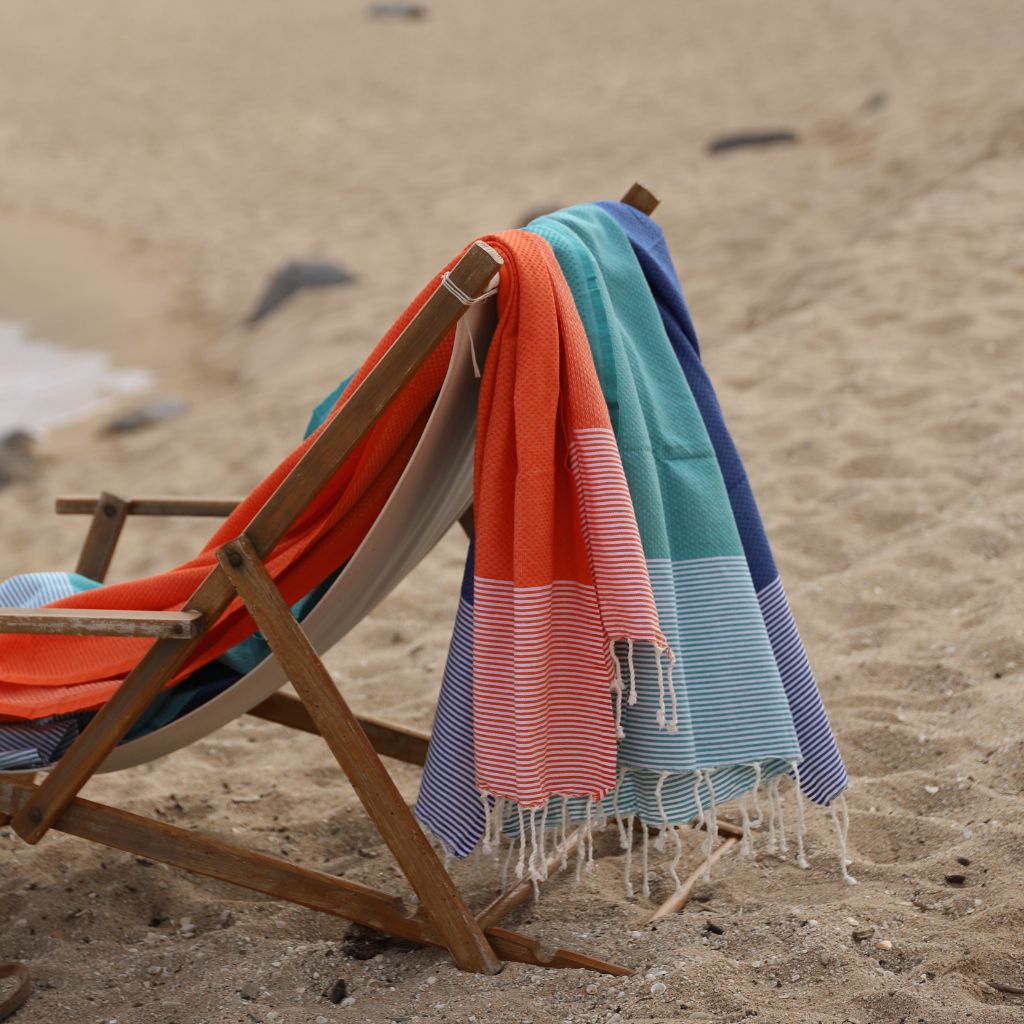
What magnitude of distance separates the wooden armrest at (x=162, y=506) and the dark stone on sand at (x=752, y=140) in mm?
8196

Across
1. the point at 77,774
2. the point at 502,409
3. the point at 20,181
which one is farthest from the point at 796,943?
the point at 20,181

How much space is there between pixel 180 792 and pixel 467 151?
403 inches

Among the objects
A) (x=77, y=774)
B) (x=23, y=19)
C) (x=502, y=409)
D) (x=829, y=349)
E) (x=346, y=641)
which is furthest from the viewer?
(x=23, y=19)

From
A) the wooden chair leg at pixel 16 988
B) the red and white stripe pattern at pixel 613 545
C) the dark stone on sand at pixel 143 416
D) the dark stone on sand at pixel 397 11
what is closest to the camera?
the red and white stripe pattern at pixel 613 545

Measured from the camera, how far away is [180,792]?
2.91 meters

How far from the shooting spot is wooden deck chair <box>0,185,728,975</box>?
1963mm

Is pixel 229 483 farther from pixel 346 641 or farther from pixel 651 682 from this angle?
pixel 651 682

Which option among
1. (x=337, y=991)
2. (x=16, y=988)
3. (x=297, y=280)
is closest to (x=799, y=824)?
(x=337, y=991)

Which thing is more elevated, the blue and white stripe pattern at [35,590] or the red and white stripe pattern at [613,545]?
the red and white stripe pattern at [613,545]

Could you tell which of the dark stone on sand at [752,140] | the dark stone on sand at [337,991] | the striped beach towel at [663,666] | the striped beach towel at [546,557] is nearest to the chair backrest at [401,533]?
the striped beach towel at [546,557]

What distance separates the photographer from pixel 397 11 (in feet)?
61.9

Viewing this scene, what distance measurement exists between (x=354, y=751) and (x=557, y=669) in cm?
34

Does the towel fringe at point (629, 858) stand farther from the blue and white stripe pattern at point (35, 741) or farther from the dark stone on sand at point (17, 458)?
the dark stone on sand at point (17, 458)

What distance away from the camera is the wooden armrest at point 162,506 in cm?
280
